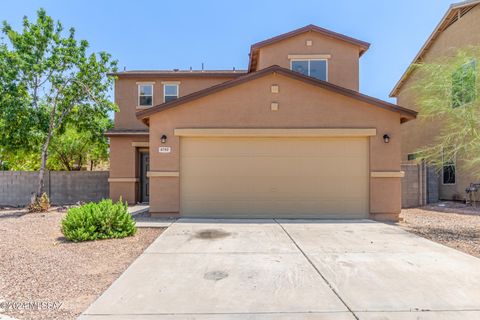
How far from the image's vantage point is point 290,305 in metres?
3.98

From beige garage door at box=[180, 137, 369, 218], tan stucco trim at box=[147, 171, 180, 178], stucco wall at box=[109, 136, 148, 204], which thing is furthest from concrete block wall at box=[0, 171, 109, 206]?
beige garage door at box=[180, 137, 369, 218]

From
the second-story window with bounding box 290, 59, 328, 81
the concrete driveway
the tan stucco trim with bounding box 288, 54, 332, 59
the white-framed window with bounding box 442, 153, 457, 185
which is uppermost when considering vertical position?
the tan stucco trim with bounding box 288, 54, 332, 59

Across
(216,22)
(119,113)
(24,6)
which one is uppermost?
(216,22)

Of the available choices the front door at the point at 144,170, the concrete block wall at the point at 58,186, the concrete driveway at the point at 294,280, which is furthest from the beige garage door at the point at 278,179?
the concrete block wall at the point at 58,186

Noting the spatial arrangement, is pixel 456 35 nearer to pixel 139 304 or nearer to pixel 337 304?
pixel 337 304

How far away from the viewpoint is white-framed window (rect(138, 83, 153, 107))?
52.5 feet

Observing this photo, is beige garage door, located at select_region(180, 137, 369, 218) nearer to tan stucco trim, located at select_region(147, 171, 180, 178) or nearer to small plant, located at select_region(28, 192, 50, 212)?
tan stucco trim, located at select_region(147, 171, 180, 178)

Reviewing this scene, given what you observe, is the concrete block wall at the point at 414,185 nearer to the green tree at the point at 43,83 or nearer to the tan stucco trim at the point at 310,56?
the tan stucco trim at the point at 310,56

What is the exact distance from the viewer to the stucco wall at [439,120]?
47.4ft

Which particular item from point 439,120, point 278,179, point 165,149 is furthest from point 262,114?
point 439,120

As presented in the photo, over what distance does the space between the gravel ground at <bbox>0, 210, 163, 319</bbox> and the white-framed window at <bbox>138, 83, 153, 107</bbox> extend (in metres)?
8.60

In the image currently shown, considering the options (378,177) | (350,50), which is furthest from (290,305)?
(350,50)

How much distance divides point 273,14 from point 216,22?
378 cm

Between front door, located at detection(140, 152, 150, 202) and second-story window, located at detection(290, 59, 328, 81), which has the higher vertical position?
second-story window, located at detection(290, 59, 328, 81)
